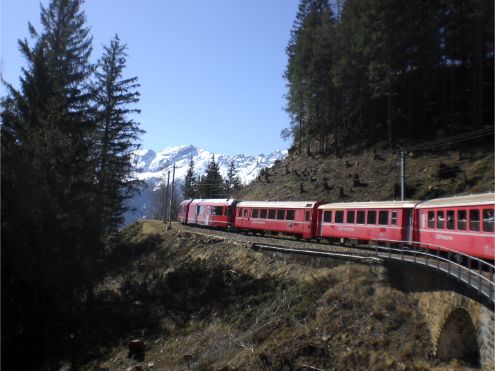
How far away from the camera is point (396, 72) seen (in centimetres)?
3588

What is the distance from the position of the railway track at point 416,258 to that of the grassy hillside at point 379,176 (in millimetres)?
8546

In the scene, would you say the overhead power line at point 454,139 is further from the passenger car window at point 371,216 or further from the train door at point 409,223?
the train door at point 409,223

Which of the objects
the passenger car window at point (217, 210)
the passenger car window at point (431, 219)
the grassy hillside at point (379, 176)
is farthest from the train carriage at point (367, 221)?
Answer: the passenger car window at point (217, 210)

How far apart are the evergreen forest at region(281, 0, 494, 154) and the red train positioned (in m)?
13.8

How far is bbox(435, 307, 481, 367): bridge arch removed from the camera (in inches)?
516

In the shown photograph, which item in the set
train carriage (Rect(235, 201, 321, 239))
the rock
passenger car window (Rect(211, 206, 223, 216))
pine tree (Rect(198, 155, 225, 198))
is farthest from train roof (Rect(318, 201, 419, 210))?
pine tree (Rect(198, 155, 225, 198))

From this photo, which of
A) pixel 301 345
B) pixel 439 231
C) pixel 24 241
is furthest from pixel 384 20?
pixel 24 241

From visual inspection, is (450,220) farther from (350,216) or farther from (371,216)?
(350,216)

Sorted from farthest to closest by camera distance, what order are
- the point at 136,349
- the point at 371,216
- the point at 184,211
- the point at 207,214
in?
1. the point at 184,211
2. the point at 207,214
3. the point at 371,216
4. the point at 136,349

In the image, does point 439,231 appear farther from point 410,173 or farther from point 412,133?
point 412,133

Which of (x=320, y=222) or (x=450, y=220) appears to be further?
(x=320, y=222)

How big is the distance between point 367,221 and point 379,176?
12.5m

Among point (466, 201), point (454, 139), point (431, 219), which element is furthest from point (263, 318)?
point (454, 139)

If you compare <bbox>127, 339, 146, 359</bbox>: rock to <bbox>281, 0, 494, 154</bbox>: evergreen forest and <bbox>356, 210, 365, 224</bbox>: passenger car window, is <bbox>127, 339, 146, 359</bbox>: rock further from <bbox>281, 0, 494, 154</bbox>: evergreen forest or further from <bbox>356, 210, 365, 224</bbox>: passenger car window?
<bbox>281, 0, 494, 154</bbox>: evergreen forest
